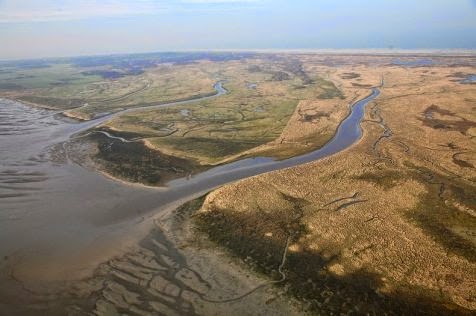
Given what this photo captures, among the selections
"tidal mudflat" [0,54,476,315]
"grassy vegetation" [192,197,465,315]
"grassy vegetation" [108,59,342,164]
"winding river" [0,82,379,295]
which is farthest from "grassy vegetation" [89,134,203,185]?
"grassy vegetation" [192,197,465,315]

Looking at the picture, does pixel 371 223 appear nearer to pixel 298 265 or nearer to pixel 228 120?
pixel 298 265

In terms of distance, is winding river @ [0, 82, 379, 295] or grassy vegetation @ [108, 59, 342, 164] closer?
winding river @ [0, 82, 379, 295]

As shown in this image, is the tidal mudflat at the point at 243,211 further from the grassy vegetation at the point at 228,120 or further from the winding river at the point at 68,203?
the grassy vegetation at the point at 228,120

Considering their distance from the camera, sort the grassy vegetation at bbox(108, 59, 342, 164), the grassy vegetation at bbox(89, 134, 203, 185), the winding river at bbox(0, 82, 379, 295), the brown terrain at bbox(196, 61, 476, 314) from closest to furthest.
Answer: the brown terrain at bbox(196, 61, 476, 314), the winding river at bbox(0, 82, 379, 295), the grassy vegetation at bbox(89, 134, 203, 185), the grassy vegetation at bbox(108, 59, 342, 164)

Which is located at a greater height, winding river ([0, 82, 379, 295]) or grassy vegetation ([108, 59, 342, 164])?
grassy vegetation ([108, 59, 342, 164])

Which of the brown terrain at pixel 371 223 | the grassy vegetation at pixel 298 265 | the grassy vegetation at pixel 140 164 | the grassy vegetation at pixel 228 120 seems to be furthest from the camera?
the grassy vegetation at pixel 228 120

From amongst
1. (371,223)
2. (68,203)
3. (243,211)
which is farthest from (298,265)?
(68,203)

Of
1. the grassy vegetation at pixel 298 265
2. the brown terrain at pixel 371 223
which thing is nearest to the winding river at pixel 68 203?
the brown terrain at pixel 371 223

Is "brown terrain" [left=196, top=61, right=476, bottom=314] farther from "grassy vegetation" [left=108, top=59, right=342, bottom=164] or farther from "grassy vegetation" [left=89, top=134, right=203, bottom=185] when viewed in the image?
"grassy vegetation" [left=108, top=59, right=342, bottom=164]
